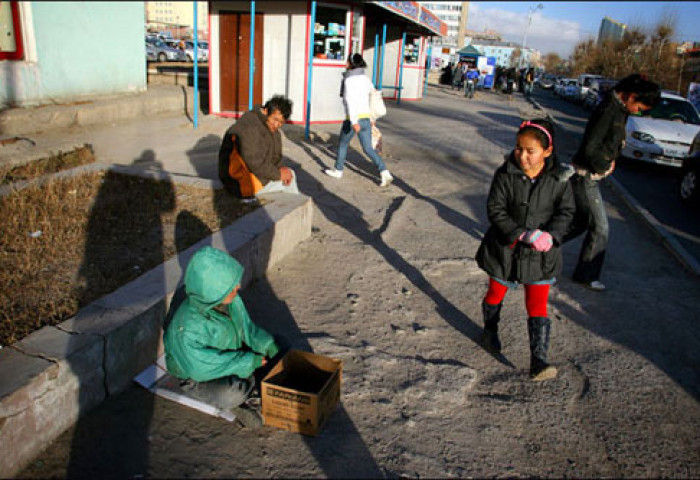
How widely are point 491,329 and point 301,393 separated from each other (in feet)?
5.36

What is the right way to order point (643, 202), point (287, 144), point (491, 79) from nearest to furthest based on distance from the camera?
point (643, 202)
point (287, 144)
point (491, 79)

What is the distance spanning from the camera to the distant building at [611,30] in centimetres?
4504

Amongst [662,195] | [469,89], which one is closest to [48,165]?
[662,195]

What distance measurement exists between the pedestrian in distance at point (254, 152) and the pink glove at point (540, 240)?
3045 millimetres

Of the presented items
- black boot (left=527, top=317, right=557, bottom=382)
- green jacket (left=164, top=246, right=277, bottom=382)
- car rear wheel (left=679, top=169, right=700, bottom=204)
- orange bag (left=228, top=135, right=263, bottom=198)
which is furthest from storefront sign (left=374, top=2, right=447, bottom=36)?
green jacket (left=164, top=246, right=277, bottom=382)

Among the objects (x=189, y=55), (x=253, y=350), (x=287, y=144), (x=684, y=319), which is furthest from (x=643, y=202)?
(x=189, y=55)

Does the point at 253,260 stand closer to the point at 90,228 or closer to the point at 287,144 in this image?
the point at 90,228

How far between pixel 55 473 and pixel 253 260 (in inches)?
91.0

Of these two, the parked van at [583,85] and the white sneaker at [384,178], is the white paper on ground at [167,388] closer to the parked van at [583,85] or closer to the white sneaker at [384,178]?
the white sneaker at [384,178]

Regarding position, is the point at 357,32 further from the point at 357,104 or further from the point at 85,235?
the point at 85,235

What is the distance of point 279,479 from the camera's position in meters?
2.49

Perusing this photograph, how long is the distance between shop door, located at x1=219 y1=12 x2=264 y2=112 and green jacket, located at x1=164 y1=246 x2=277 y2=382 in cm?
1065

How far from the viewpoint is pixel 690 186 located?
874cm

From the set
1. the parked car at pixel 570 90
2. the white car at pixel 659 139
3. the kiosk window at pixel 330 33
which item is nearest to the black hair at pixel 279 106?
the kiosk window at pixel 330 33
